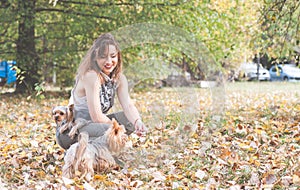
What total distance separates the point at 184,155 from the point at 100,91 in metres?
1.11

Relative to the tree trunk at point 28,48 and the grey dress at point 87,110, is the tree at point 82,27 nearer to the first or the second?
the tree trunk at point 28,48

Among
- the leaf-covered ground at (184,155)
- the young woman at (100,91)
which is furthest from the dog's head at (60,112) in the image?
the leaf-covered ground at (184,155)

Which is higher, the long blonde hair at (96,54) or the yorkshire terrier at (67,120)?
the long blonde hair at (96,54)

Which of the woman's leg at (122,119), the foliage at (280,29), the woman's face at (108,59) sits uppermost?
the foliage at (280,29)

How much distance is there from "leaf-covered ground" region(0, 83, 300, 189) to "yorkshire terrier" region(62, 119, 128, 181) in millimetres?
100

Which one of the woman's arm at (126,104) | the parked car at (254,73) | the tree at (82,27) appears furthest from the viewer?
the parked car at (254,73)

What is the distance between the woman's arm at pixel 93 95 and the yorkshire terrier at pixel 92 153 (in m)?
0.18

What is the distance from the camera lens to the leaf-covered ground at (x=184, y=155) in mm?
4016

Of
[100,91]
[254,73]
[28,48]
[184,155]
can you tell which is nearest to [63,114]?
[100,91]

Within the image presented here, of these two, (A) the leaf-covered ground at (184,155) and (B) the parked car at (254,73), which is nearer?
(A) the leaf-covered ground at (184,155)

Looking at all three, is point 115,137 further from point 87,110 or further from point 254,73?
point 254,73

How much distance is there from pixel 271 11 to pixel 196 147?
11.8ft

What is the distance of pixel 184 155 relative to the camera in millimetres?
5070

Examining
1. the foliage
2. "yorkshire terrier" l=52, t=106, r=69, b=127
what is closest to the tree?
the foliage
